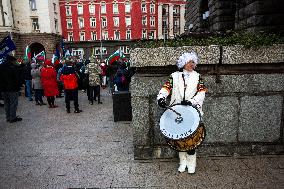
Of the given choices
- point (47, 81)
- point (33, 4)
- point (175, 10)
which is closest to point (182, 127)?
point (47, 81)

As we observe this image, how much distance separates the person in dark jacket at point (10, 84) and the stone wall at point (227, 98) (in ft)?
16.7

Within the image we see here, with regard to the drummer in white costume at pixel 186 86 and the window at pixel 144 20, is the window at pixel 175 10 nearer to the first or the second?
the window at pixel 144 20

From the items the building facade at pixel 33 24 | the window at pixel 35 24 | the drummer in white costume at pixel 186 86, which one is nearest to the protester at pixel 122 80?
the drummer in white costume at pixel 186 86

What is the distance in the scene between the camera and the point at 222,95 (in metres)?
4.43

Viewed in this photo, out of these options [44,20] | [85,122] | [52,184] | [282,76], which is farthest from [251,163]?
[44,20]

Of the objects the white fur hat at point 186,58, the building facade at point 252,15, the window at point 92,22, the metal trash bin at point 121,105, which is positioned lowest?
the metal trash bin at point 121,105

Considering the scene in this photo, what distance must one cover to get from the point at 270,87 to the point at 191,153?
179cm

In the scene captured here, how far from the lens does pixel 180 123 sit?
3654 mm

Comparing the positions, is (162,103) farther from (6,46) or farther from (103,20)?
(103,20)

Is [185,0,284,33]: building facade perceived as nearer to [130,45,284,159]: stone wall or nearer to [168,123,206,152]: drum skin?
[130,45,284,159]: stone wall

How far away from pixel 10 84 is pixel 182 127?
6.25 m

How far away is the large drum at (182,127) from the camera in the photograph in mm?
3537

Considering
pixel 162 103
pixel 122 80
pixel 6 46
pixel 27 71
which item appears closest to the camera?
pixel 162 103

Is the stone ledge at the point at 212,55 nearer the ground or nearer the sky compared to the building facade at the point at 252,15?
nearer the ground
